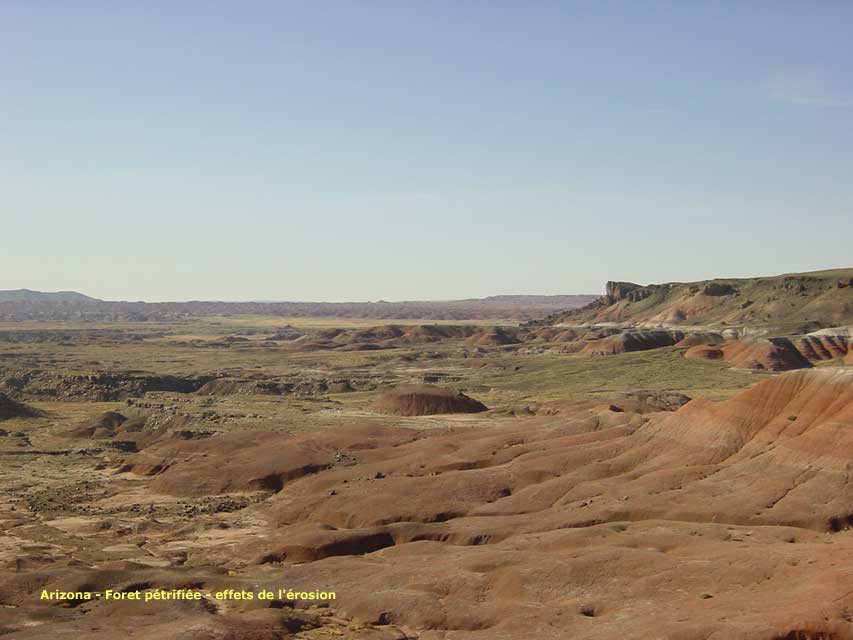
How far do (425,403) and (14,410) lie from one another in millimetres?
46076

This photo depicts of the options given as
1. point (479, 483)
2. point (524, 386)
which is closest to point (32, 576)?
point (479, 483)

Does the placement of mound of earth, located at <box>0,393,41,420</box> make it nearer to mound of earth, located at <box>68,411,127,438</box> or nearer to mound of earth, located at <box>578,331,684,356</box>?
mound of earth, located at <box>68,411,127,438</box>

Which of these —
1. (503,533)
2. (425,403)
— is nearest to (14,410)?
(425,403)

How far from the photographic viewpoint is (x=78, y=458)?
76312 mm

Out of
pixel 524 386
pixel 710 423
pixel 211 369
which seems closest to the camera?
pixel 710 423

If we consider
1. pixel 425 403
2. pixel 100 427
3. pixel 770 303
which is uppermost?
pixel 770 303

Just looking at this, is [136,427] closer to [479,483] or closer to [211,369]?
[479,483]

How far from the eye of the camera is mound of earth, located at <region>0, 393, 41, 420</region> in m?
98.4

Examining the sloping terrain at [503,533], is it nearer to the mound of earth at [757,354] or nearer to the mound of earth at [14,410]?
the mound of earth at [14,410]

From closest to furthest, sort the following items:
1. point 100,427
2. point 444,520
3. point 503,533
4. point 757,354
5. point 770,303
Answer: point 503,533
point 444,520
point 100,427
point 757,354
point 770,303

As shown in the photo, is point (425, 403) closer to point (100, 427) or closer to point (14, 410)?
point (100, 427)

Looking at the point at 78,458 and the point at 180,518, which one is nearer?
the point at 180,518

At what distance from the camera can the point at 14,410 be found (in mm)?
100125

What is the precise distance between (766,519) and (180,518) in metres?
33.6
